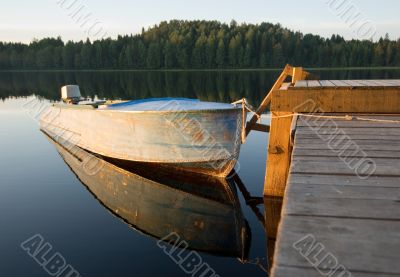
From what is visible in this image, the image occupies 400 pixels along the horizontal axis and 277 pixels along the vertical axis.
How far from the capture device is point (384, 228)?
7.14 feet

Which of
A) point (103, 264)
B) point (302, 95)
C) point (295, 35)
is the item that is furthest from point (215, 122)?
point (295, 35)

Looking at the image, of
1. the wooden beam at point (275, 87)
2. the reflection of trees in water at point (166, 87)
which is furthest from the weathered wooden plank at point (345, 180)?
the reflection of trees in water at point (166, 87)

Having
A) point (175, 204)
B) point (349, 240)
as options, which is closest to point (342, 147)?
point (349, 240)

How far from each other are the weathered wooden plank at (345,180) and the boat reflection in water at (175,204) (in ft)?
13.9

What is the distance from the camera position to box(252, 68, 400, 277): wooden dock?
1.85 m

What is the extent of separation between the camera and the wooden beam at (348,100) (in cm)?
612

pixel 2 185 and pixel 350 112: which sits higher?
pixel 350 112

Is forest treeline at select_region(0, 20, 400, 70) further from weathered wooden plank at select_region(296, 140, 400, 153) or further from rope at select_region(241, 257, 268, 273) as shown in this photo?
weathered wooden plank at select_region(296, 140, 400, 153)

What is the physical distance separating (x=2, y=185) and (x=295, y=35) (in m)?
133

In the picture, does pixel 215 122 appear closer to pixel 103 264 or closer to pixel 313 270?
pixel 103 264

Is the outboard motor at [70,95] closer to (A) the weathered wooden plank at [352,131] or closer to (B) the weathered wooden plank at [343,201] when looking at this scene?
(A) the weathered wooden plank at [352,131]

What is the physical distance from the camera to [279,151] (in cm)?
778

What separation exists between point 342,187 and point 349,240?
92cm

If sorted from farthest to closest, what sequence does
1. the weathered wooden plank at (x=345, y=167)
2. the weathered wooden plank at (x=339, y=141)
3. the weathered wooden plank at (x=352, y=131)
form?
the weathered wooden plank at (x=352, y=131) < the weathered wooden plank at (x=339, y=141) < the weathered wooden plank at (x=345, y=167)
